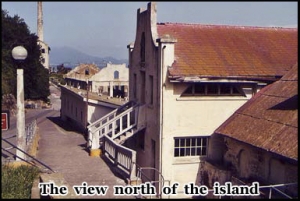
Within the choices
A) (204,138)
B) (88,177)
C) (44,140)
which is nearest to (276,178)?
(204,138)

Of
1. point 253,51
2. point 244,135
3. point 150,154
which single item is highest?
A: point 253,51

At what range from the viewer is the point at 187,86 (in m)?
17.5

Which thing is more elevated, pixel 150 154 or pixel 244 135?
pixel 244 135

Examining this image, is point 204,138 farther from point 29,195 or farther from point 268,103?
point 29,195

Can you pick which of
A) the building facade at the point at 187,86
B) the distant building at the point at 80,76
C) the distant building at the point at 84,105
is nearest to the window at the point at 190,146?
the building facade at the point at 187,86

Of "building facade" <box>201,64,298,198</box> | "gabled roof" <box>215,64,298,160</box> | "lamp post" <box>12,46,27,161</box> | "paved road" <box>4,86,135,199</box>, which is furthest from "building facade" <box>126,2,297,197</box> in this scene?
"lamp post" <box>12,46,27,161</box>

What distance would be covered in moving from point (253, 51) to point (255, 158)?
268 inches

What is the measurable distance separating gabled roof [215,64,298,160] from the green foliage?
735cm

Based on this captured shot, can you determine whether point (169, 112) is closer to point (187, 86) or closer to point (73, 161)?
point (187, 86)

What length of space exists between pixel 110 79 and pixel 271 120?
44542 millimetres

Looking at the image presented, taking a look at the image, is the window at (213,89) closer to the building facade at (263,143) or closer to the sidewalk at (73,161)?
the building facade at (263,143)

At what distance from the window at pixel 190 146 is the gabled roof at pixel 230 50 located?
2.86 meters

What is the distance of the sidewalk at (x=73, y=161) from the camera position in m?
13.4

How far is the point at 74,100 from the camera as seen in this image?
3014 cm
